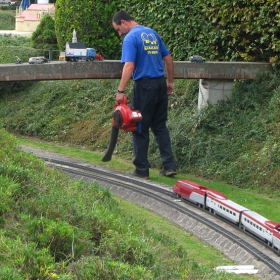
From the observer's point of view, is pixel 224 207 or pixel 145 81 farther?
pixel 145 81

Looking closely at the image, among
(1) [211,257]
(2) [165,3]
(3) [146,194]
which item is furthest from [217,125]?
(1) [211,257]

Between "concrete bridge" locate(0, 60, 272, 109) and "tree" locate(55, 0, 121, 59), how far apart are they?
5.48m

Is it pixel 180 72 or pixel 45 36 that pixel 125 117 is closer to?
pixel 180 72

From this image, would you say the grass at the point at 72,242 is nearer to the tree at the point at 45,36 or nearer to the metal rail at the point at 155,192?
the metal rail at the point at 155,192

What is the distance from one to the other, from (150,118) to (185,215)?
239 cm

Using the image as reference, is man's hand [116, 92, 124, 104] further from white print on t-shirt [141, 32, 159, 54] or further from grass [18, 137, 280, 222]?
grass [18, 137, 280, 222]

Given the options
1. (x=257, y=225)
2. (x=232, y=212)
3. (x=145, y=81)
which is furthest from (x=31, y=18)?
(x=257, y=225)

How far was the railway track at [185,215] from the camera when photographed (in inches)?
333

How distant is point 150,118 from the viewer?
1216cm

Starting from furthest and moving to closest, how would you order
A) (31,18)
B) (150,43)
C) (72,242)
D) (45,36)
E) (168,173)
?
(31,18)
(45,36)
(168,173)
(150,43)
(72,242)

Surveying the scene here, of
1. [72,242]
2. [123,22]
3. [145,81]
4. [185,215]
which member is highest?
[123,22]

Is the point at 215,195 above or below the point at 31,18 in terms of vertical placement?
below

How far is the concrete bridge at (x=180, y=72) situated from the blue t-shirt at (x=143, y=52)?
1685mm

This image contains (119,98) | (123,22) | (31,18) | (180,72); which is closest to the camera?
(119,98)
